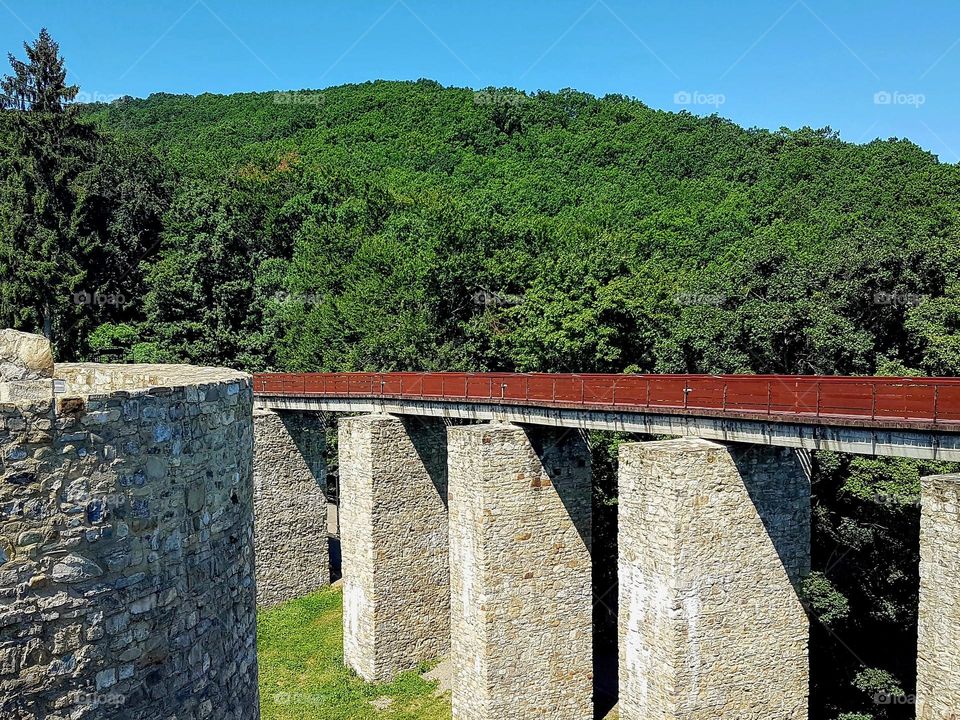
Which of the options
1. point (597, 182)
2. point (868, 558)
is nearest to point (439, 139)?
point (597, 182)

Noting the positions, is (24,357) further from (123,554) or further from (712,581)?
(712,581)

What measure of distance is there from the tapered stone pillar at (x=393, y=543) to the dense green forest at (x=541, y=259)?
5654mm

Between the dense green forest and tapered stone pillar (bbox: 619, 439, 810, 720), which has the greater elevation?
the dense green forest

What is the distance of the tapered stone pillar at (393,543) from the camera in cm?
2233

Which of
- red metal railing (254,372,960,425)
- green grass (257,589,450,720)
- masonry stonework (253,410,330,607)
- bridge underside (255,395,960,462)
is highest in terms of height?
red metal railing (254,372,960,425)

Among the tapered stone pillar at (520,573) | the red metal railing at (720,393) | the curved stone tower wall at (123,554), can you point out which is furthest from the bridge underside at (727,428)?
the curved stone tower wall at (123,554)

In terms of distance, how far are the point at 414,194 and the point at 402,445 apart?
29137 millimetres

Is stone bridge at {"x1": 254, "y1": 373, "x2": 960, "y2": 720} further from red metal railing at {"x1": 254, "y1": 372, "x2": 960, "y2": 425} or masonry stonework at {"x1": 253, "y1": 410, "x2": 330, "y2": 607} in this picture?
masonry stonework at {"x1": 253, "y1": 410, "x2": 330, "y2": 607}

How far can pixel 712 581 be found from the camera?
47.9 ft

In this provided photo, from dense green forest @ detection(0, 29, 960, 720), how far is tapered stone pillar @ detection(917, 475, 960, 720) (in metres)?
6.33

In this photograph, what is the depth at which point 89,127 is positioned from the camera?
41312 mm

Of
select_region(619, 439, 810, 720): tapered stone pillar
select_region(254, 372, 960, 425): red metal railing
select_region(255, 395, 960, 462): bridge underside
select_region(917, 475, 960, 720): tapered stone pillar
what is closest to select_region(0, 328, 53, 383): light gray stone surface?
select_region(619, 439, 810, 720): tapered stone pillar

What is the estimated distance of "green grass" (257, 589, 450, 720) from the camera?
2055 centimetres

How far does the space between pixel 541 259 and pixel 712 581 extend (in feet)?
58.9
